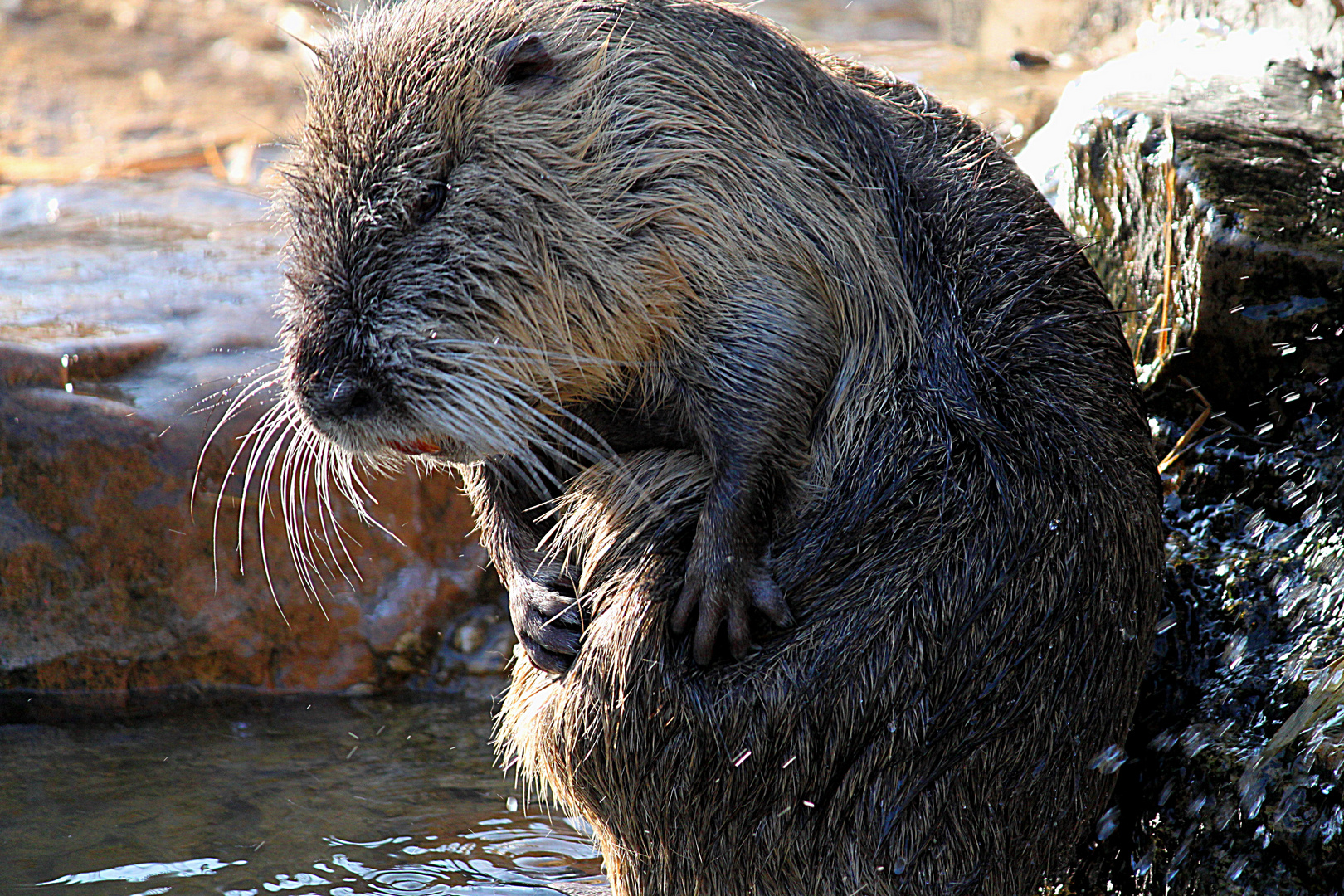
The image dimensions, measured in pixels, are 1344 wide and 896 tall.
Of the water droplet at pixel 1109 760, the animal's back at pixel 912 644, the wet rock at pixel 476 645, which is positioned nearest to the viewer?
the animal's back at pixel 912 644

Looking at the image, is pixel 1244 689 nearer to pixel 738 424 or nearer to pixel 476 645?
pixel 738 424

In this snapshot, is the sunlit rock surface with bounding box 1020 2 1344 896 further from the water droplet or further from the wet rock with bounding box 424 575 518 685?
the wet rock with bounding box 424 575 518 685

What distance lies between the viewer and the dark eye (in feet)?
7.66

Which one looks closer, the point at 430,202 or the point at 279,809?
the point at 430,202

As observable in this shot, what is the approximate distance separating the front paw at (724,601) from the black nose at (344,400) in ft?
2.02

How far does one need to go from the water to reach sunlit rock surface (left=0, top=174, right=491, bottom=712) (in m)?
0.15

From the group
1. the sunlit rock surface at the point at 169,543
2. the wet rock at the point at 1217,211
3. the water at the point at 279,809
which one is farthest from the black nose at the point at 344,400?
the wet rock at the point at 1217,211

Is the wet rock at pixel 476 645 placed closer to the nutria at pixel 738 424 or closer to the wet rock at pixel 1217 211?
the nutria at pixel 738 424

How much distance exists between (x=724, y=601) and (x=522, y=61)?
3.31 feet

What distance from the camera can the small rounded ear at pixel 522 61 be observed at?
2381mm

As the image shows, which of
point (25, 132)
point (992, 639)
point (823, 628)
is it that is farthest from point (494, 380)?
point (25, 132)

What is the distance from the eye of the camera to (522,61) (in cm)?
238

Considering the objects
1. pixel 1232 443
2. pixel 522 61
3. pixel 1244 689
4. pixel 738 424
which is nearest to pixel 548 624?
pixel 738 424

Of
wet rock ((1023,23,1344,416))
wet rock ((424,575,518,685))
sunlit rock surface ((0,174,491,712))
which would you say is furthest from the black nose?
wet rock ((1023,23,1344,416))
